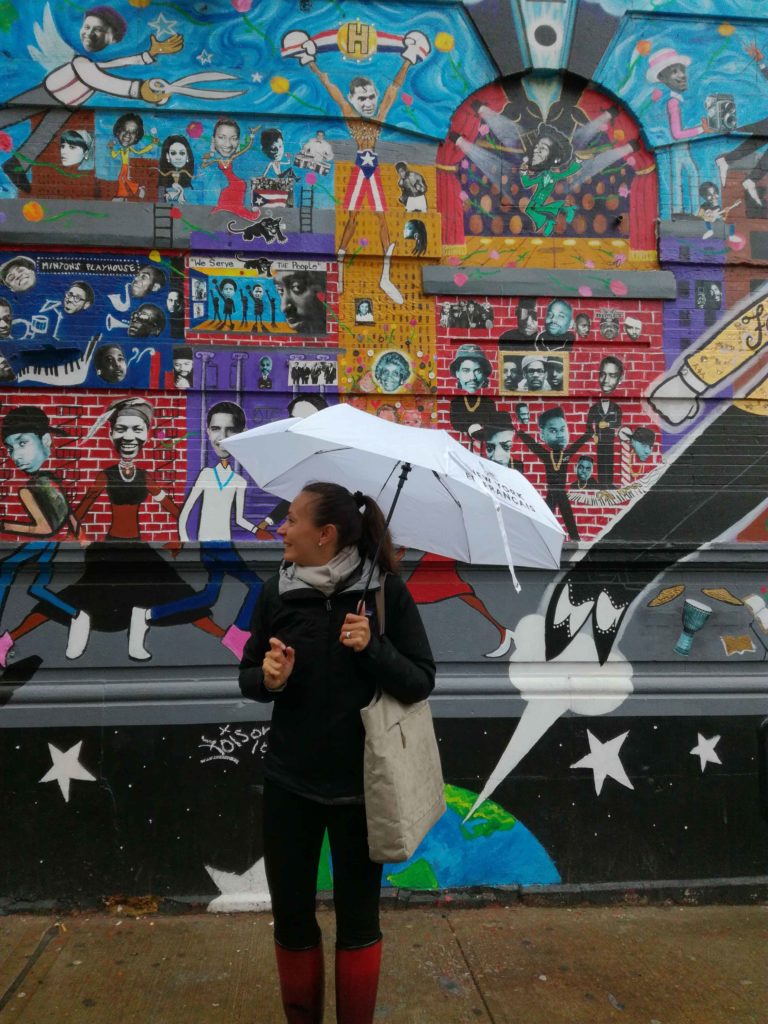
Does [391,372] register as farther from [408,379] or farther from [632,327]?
[632,327]

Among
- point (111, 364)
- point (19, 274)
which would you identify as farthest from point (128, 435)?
point (19, 274)

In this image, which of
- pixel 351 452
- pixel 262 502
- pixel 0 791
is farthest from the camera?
pixel 262 502

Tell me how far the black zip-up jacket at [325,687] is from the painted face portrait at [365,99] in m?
3.24

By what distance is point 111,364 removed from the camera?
475cm

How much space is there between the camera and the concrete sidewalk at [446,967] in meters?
3.54

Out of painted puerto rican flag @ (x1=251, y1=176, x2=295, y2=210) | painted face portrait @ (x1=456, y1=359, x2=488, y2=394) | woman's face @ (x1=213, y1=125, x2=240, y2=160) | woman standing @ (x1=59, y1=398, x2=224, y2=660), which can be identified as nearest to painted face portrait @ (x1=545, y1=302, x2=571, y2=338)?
painted face portrait @ (x1=456, y1=359, x2=488, y2=394)

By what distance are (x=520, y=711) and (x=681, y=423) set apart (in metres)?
1.86

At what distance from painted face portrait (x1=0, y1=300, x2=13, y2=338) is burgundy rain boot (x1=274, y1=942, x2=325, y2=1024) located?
11.2 feet

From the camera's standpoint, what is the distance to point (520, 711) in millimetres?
4746

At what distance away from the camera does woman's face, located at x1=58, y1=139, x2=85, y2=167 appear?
480 centimetres

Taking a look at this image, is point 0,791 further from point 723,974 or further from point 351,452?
point 723,974

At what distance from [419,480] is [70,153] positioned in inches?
124

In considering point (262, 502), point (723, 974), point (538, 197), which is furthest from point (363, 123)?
point (723, 974)

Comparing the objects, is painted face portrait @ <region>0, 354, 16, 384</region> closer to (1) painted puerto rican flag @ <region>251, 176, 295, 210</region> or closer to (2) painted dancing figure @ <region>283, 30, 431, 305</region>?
(1) painted puerto rican flag @ <region>251, 176, 295, 210</region>
